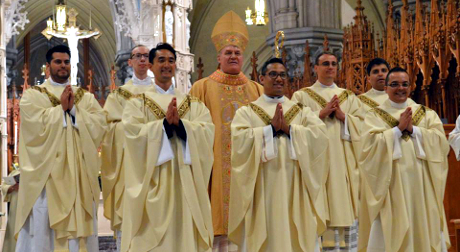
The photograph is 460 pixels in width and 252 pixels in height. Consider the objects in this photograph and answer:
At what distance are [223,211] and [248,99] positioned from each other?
97 centimetres

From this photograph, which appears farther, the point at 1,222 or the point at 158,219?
the point at 1,222

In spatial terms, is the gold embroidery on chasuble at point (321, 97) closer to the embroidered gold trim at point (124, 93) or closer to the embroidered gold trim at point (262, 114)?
the embroidered gold trim at point (262, 114)

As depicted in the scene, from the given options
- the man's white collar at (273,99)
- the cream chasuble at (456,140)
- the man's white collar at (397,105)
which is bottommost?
the cream chasuble at (456,140)

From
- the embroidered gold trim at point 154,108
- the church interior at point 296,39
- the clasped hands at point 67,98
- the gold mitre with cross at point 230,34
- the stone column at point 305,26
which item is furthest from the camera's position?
the stone column at point 305,26

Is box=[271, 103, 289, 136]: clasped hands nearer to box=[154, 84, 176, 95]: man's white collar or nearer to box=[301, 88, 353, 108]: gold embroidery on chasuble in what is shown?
box=[154, 84, 176, 95]: man's white collar

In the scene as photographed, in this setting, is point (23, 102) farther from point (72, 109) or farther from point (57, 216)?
point (57, 216)

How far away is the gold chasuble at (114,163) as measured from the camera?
6629 millimetres

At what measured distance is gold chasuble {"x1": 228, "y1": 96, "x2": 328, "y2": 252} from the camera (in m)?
5.83

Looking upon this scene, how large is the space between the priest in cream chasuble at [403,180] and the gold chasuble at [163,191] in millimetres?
1264

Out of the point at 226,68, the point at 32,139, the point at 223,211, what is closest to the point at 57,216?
the point at 32,139

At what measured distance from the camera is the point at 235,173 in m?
5.95

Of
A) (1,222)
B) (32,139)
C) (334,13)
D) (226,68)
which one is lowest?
(1,222)

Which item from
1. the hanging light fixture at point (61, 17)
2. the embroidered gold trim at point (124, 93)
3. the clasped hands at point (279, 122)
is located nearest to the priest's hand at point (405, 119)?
the clasped hands at point (279, 122)

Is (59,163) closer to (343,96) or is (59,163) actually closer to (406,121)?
(343,96)
